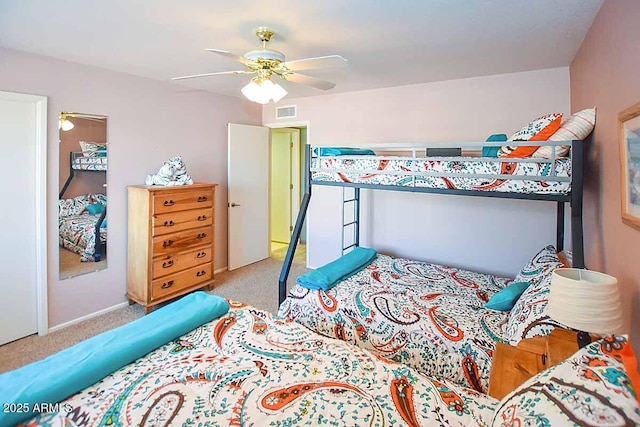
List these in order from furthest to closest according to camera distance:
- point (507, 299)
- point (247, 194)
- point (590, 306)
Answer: point (247, 194), point (507, 299), point (590, 306)

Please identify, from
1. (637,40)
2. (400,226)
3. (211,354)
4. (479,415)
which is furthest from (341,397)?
(400,226)

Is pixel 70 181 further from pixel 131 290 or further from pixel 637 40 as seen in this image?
pixel 637 40

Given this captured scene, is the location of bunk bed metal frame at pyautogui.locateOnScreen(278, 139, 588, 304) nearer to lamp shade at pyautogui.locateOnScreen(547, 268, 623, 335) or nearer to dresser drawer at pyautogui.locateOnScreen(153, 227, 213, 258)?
lamp shade at pyautogui.locateOnScreen(547, 268, 623, 335)

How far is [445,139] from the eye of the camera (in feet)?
11.8

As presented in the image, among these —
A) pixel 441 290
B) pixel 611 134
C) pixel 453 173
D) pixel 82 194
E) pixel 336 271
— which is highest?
pixel 611 134

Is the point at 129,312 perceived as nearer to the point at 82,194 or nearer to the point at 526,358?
the point at 82,194

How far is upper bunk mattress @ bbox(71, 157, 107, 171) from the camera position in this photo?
3105mm

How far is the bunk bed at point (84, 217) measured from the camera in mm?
3078

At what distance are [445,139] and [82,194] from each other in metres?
3.59

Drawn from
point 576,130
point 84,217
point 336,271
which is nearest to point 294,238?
point 336,271

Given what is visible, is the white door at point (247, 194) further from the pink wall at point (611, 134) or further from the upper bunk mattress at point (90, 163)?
the pink wall at point (611, 134)

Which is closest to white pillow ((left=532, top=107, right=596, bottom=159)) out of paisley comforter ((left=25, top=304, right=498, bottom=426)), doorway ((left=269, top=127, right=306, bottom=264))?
paisley comforter ((left=25, top=304, right=498, bottom=426))

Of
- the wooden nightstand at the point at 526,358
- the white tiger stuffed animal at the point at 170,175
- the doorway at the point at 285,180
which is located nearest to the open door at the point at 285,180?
the doorway at the point at 285,180

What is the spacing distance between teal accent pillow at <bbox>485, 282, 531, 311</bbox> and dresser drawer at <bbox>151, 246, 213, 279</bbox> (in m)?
2.87
